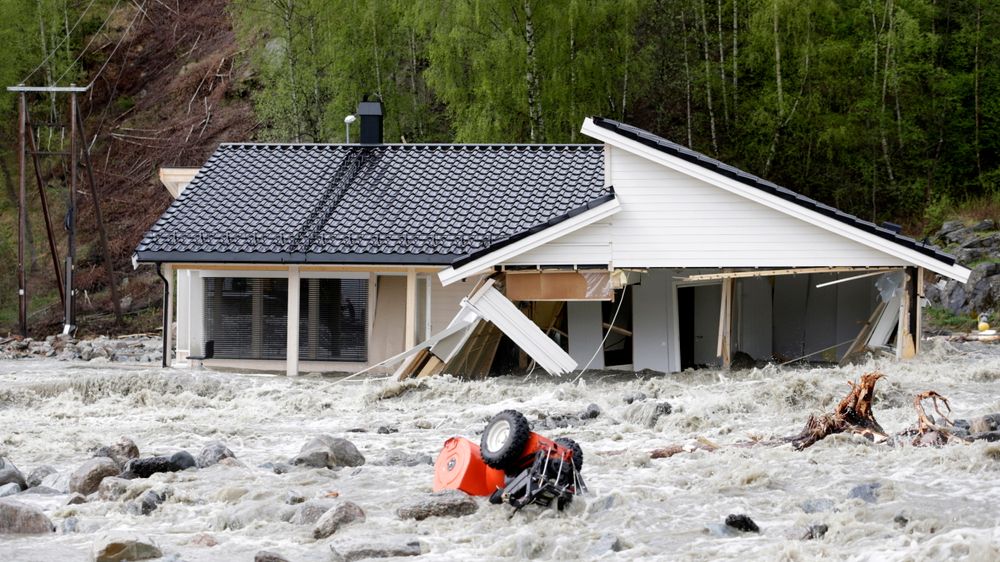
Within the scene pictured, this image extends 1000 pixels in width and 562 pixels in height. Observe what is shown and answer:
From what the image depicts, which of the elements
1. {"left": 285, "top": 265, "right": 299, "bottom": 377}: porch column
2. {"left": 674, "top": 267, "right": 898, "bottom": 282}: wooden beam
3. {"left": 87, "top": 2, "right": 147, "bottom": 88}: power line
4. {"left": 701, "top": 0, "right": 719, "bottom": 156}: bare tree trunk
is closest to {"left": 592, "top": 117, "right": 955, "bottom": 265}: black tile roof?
{"left": 674, "top": 267, "right": 898, "bottom": 282}: wooden beam

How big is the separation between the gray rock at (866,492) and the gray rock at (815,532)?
965mm

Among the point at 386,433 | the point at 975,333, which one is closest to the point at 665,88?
the point at 975,333

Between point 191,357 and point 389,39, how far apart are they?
15.5m

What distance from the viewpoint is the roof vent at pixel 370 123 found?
85.0 ft

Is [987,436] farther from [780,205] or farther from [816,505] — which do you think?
[780,205]

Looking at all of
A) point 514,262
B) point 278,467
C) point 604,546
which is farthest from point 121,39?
point 604,546

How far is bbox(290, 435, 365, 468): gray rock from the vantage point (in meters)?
13.0

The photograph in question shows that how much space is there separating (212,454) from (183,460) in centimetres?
42

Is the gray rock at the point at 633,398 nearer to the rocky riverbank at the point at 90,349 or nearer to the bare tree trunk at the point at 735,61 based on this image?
the rocky riverbank at the point at 90,349

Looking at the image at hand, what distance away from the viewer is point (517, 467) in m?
10.5

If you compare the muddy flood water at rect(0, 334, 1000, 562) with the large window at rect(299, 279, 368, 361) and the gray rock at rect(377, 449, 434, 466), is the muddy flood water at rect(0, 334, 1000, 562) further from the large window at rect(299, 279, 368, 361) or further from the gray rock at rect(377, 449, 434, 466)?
the large window at rect(299, 279, 368, 361)

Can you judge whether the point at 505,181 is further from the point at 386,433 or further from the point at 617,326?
the point at 386,433

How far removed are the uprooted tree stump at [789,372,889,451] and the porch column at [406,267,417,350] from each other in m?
9.35

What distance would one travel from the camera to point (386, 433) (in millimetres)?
15508
